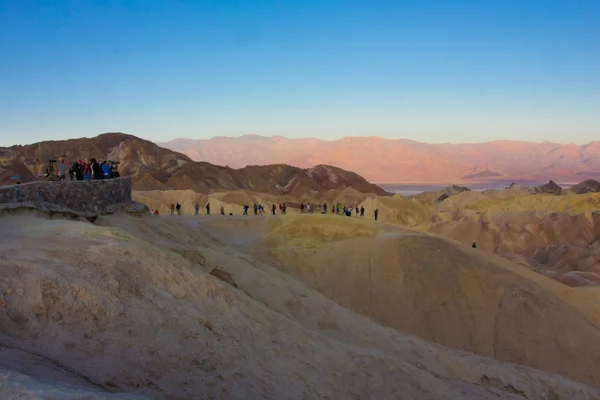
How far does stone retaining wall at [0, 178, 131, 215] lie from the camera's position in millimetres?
10805

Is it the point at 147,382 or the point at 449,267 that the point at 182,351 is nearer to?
the point at 147,382

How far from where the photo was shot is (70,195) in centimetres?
1283

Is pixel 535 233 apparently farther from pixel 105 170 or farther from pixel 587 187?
pixel 587 187

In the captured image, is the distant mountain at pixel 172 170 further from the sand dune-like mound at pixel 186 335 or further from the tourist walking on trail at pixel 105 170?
the sand dune-like mound at pixel 186 335

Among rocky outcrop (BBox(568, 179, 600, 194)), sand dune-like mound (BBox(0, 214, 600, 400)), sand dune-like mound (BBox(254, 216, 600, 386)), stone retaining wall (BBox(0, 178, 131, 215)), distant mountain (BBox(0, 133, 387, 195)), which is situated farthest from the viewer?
distant mountain (BBox(0, 133, 387, 195))

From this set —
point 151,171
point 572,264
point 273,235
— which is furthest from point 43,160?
point 572,264

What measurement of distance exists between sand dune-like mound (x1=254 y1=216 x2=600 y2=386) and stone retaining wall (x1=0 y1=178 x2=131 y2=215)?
7.77 m

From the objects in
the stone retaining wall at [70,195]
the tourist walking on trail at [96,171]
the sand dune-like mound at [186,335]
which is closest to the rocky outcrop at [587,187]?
the sand dune-like mound at [186,335]

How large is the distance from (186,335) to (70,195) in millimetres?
7876

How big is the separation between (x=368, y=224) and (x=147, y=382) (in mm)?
20609

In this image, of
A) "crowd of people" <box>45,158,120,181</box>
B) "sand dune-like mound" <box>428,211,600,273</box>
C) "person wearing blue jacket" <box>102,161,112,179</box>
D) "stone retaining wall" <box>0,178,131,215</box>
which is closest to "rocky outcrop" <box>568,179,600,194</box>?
"sand dune-like mound" <box>428,211,600,273</box>

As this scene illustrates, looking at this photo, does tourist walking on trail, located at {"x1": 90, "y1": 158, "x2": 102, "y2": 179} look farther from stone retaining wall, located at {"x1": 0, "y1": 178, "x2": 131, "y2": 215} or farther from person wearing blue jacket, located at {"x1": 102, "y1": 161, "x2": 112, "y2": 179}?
stone retaining wall, located at {"x1": 0, "y1": 178, "x2": 131, "y2": 215}

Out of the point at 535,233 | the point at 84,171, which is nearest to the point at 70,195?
the point at 84,171

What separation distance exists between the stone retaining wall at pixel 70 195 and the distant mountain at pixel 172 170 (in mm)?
56649
